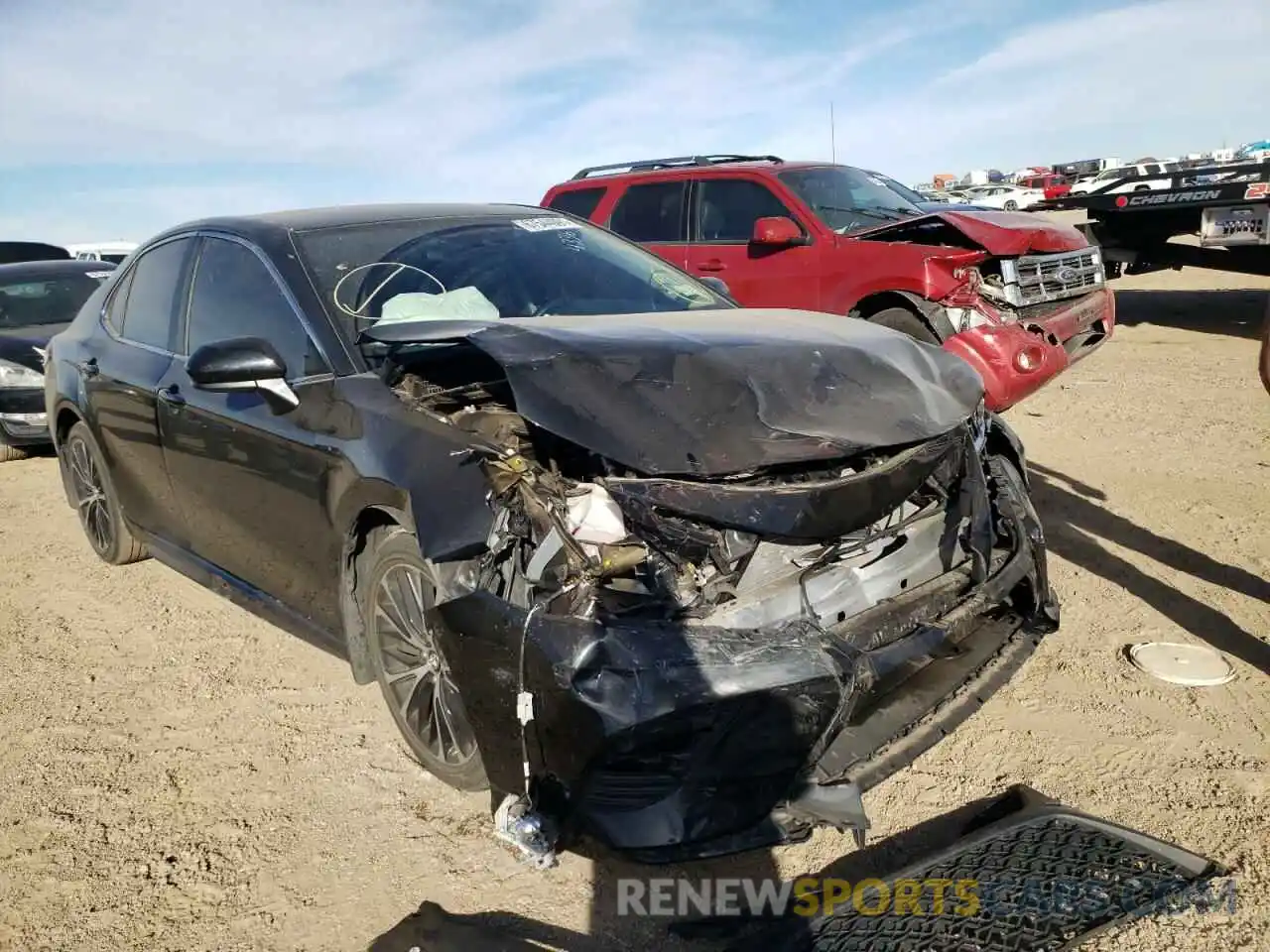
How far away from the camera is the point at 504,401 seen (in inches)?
120

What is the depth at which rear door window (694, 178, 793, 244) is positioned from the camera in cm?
787

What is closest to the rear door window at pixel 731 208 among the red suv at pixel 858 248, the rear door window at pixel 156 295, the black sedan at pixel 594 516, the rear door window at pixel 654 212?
the red suv at pixel 858 248

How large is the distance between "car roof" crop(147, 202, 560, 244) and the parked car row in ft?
0.09

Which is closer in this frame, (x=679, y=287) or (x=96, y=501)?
(x=679, y=287)

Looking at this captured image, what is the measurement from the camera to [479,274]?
12.2ft

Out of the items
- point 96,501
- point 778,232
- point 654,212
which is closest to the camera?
point 96,501

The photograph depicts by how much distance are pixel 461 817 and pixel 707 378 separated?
1.51m

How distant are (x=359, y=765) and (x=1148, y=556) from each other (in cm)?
356

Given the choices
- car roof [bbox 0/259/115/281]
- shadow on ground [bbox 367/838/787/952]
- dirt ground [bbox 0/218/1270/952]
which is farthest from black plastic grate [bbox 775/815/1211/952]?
car roof [bbox 0/259/115/281]

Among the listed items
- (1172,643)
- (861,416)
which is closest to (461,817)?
(861,416)

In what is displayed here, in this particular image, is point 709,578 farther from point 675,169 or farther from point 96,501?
point 675,169

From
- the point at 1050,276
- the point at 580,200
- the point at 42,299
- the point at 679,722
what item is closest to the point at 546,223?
the point at 679,722

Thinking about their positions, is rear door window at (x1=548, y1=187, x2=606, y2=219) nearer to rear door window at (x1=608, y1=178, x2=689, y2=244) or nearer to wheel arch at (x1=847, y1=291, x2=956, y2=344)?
rear door window at (x1=608, y1=178, x2=689, y2=244)

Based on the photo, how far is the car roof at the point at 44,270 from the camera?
892 cm
